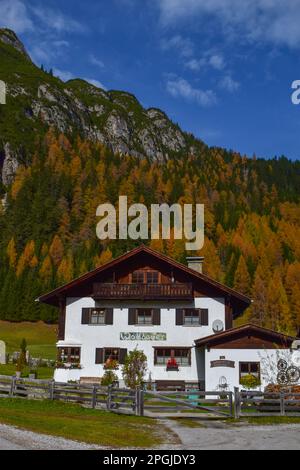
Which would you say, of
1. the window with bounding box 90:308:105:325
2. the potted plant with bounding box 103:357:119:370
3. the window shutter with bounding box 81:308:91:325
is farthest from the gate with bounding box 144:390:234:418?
the window shutter with bounding box 81:308:91:325

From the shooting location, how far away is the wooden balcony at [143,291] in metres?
34.3

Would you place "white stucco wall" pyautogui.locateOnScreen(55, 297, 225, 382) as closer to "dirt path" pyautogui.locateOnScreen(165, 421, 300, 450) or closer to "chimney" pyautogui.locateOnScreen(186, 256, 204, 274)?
"chimney" pyautogui.locateOnScreen(186, 256, 204, 274)

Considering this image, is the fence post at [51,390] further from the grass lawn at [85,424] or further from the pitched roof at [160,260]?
the pitched roof at [160,260]

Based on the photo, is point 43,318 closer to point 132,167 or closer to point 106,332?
point 106,332

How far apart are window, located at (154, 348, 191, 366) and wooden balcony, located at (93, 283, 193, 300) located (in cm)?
354

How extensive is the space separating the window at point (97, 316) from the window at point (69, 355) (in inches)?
87.2

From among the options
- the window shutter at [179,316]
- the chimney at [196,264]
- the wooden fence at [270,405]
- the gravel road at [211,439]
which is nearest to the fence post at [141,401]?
the gravel road at [211,439]

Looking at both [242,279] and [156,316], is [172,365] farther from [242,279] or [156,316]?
[242,279]

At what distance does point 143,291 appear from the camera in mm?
34750

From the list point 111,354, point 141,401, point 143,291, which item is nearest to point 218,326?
point 143,291

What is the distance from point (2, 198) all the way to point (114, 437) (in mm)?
140835

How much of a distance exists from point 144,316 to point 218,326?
5.21 metres
